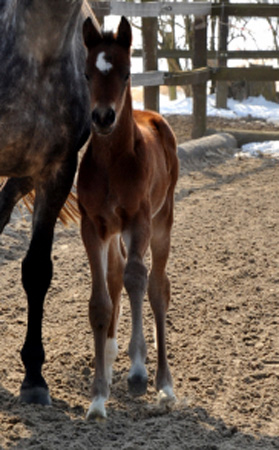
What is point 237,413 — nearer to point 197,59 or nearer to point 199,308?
point 199,308

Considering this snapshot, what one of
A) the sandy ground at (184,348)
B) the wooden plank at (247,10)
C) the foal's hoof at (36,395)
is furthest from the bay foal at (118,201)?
the wooden plank at (247,10)

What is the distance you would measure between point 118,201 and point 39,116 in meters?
0.55

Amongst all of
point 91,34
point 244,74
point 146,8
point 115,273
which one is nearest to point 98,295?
point 115,273

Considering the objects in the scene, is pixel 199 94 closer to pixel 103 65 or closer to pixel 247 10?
pixel 247 10

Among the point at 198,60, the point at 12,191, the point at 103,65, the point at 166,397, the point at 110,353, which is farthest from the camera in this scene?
the point at 198,60

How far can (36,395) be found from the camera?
3.28 metres

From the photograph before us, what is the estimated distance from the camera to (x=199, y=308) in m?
4.43

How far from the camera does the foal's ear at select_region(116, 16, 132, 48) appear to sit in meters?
2.99

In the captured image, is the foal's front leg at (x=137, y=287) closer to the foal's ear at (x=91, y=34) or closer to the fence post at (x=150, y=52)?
the foal's ear at (x=91, y=34)

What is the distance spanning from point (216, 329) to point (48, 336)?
0.92 m

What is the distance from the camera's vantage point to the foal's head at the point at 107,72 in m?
2.84

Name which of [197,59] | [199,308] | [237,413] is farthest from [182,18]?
[237,413]

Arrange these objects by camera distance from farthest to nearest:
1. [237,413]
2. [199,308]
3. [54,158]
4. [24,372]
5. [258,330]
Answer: [199,308] → [258,330] → [24,372] → [54,158] → [237,413]

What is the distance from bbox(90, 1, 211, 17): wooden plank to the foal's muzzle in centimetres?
592
